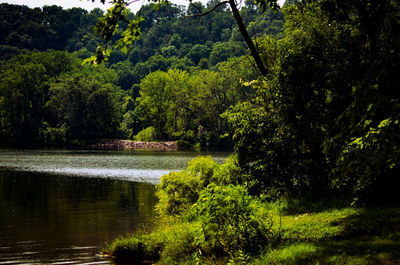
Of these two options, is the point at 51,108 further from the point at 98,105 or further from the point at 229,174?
the point at 229,174

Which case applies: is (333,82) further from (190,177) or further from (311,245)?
(190,177)

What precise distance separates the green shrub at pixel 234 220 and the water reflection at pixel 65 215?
4.48 metres

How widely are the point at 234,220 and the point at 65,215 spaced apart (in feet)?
43.4

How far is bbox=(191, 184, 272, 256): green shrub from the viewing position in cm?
1049

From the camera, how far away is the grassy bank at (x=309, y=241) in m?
8.94

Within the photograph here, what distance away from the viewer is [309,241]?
33.8ft

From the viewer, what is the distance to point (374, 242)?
30.5 ft

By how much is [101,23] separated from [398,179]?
9.67 m

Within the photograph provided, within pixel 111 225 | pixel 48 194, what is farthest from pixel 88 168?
pixel 111 225

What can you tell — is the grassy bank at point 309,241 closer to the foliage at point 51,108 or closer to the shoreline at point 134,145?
the shoreline at point 134,145

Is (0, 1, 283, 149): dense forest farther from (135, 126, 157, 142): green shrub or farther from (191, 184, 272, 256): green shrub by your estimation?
(191, 184, 272, 256): green shrub

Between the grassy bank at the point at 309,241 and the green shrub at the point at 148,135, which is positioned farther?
the green shrub at the point at 148,135

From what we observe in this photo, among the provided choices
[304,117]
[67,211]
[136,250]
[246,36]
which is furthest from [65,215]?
[304,117]

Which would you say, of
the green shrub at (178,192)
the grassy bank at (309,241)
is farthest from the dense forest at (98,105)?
the grassy bank at (309,241)
